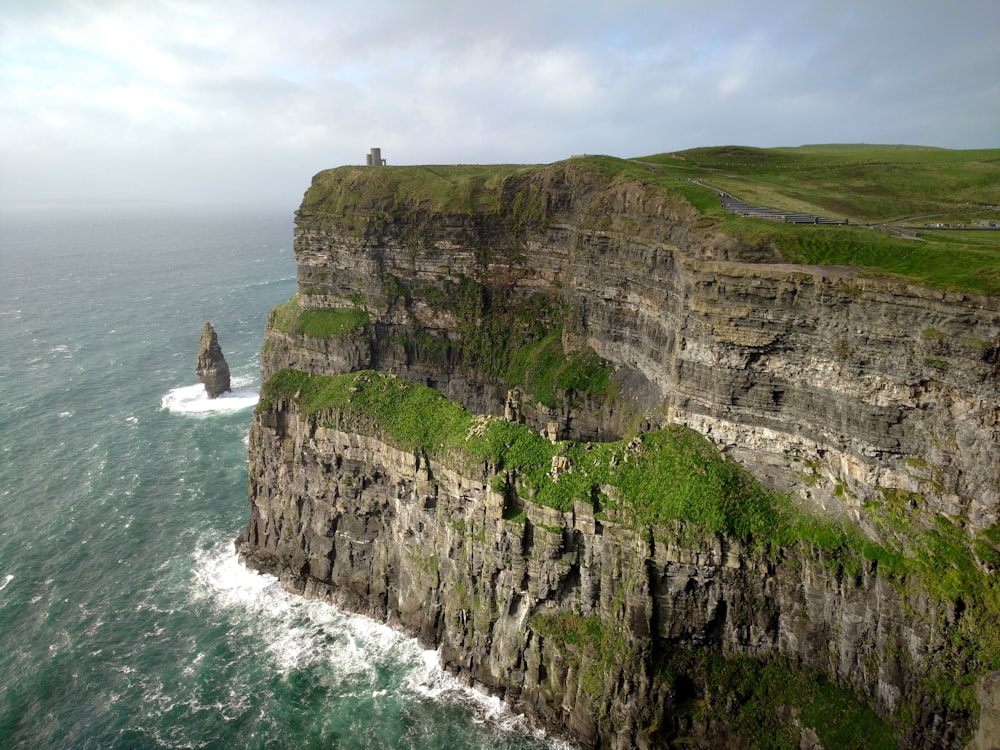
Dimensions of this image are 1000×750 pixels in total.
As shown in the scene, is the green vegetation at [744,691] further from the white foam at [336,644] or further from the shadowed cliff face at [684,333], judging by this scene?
the shadowed cliff face at [684,333]

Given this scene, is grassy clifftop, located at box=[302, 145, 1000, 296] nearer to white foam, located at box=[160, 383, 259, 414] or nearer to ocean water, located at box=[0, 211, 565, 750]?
white foam, located at box=[160, 383, 259, 414]

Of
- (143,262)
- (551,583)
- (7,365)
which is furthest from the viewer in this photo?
(143,262)

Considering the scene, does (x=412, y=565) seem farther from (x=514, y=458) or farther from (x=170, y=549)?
(x=170, y=549)

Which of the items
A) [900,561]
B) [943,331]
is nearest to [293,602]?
[900,561]

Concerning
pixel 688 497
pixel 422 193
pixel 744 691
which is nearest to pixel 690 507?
pixel 688 497

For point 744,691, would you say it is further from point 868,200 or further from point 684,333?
point 868,200

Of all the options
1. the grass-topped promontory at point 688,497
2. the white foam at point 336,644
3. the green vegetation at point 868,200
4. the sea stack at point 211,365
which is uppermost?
the green vegetation at point 868,200

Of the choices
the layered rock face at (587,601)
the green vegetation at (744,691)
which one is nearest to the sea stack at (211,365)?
the layered rock face at (587,601)
